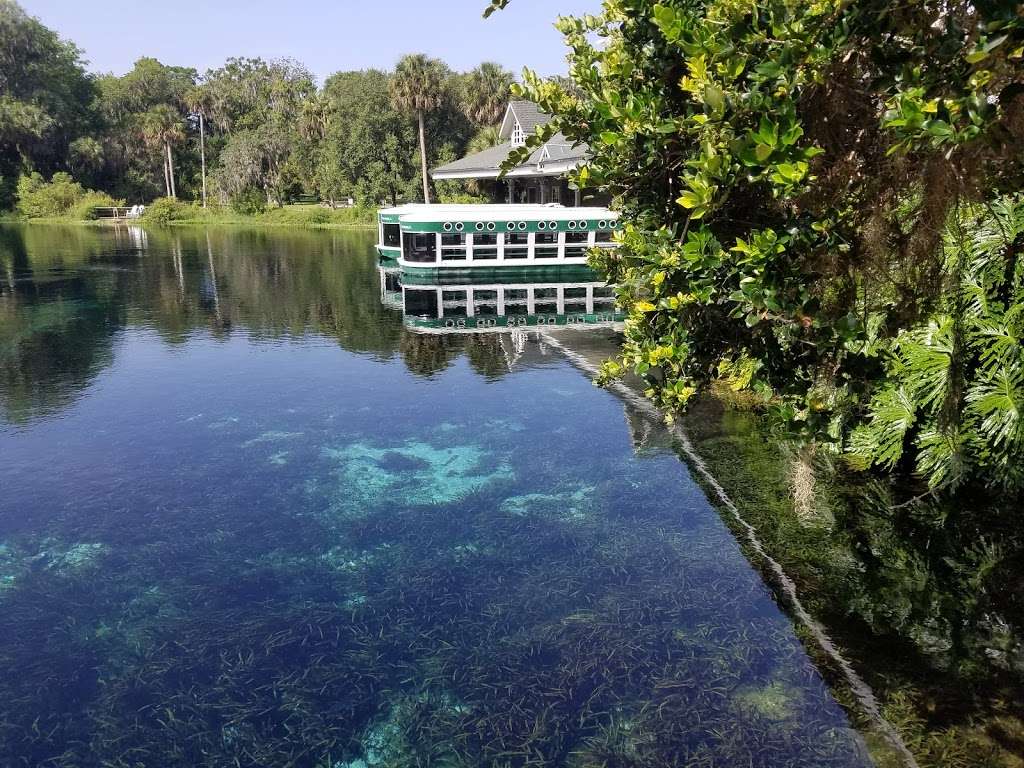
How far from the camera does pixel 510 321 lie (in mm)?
20031

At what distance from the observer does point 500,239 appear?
25.8 m

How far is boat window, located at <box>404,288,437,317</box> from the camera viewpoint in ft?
70.2

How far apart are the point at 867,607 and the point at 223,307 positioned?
789 inches

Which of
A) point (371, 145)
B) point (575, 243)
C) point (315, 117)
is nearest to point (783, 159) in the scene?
point (575, 243)

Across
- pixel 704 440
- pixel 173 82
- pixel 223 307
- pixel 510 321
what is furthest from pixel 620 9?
pixel 173 82

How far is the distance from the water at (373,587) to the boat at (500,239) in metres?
12.2

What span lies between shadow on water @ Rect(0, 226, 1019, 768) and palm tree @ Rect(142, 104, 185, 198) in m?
52.6

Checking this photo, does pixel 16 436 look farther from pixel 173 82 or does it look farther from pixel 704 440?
pixel 173 82

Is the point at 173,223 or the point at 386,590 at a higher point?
the point at 173,223

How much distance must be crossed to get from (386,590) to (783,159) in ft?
17.2

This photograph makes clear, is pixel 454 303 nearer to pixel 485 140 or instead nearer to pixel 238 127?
pixel 485 140

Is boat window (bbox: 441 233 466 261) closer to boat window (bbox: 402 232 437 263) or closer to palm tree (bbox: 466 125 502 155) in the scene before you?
boat window (bbox: 402 232 437 263)

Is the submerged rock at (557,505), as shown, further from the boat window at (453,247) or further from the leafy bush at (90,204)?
the leafy bush at (90,204)

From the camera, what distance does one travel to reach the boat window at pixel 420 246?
1014 inches
